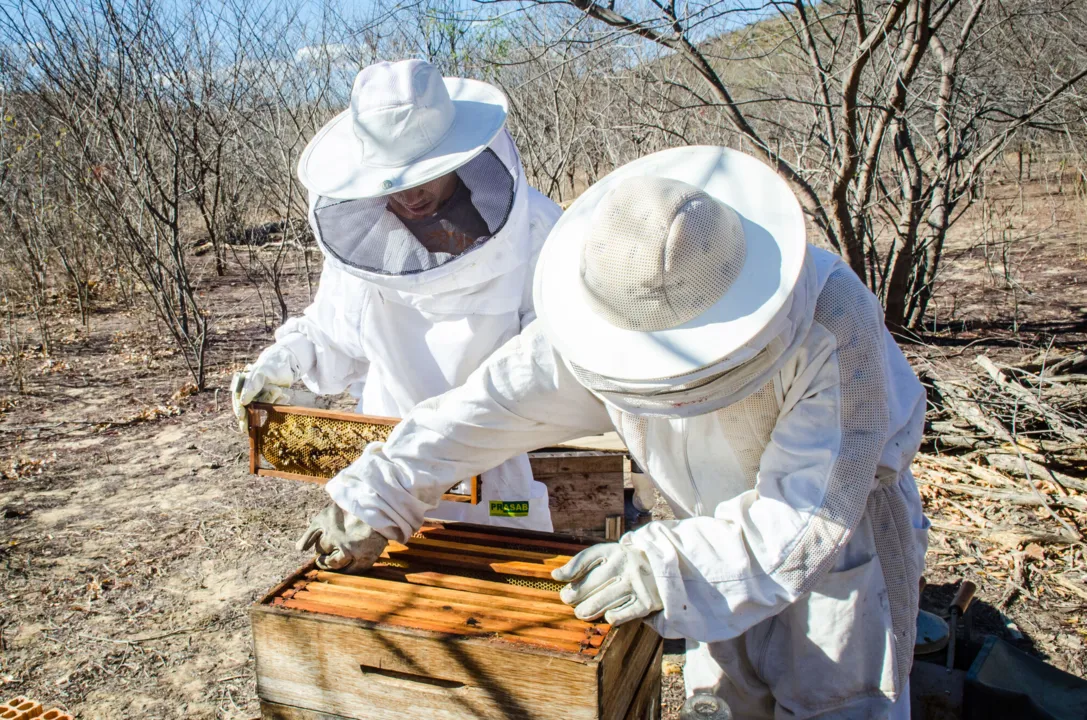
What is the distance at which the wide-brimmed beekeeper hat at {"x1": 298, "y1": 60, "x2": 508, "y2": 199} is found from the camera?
7.60ft

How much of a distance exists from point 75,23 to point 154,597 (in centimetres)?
487

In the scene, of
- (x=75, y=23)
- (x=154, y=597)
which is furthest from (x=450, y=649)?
(x=75, y=23)

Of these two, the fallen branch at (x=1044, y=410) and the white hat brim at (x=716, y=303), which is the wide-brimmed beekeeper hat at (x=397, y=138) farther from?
the fallen branch at (x=1044, y=410)

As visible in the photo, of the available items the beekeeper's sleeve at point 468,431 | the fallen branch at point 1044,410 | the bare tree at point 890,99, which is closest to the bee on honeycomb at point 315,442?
the beekeeper's sleeve at point 468,431

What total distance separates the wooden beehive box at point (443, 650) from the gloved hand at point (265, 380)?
3.13 feet

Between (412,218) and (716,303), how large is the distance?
136cm

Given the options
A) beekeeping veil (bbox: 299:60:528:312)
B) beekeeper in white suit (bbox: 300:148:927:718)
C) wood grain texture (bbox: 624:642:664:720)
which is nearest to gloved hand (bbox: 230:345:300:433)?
beekeeping veil (bbox: 299:60:528:312)

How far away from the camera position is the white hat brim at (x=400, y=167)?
229cm

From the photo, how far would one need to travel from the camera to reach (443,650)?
1461 mm

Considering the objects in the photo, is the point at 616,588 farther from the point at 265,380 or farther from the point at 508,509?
the point at 265,380

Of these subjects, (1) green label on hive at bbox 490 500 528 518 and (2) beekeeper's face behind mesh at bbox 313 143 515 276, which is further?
(1) green label on hive at bbox 490 500 528 518

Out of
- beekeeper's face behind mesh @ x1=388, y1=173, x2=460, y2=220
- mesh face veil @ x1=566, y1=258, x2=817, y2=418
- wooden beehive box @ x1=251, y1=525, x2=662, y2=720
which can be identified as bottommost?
wooden beehive box @ x1=251, y1=525, x2=662, y2=720

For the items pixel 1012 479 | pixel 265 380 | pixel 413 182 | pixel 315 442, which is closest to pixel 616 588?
pixel 413 182

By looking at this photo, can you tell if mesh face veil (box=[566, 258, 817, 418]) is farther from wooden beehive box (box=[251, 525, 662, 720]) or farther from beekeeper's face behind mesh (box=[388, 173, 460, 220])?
beekeeper's face behind mesh (box=[388, 173, 460, 220])
